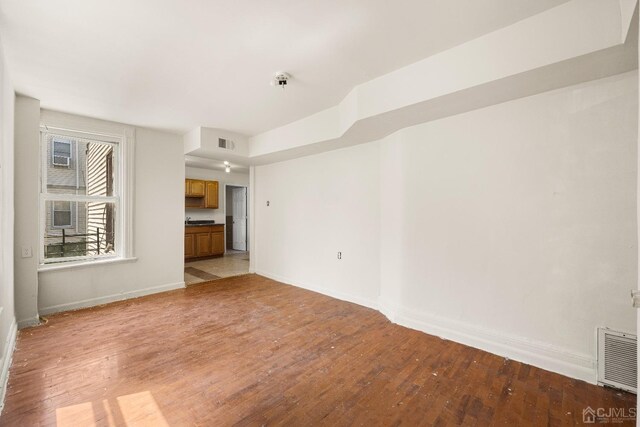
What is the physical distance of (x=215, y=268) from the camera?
6.08m

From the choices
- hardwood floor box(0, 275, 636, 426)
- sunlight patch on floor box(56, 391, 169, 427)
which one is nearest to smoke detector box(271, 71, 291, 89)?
hardwood floor box(0, 275, 636, 426)

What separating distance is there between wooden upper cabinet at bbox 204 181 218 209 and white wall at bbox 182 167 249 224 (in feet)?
0.83

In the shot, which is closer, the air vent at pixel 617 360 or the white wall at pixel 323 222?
the air vent at pixel 617 360

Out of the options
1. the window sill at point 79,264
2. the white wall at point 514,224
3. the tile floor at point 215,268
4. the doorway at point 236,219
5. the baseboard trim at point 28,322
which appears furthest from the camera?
the doorway at point 236,219

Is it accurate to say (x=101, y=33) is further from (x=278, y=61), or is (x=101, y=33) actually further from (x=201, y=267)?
(x=201, y=267)

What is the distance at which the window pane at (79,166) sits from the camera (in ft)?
11.6

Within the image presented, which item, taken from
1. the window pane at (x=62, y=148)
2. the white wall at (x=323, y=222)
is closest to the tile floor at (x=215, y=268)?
the white wall at (x=323, y=222)

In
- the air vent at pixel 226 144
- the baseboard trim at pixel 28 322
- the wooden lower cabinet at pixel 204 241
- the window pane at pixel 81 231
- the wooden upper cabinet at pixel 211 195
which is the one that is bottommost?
the baseboard trim at pixel 28 322

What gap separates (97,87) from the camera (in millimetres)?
2834

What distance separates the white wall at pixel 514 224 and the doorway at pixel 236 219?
5.67 metres

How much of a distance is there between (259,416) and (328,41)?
2.70 metres

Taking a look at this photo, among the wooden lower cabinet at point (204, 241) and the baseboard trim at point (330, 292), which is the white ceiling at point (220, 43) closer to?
the baseboard trim at point (330, 292)

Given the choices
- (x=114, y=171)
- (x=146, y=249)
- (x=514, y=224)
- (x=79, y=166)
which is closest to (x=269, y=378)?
(x=514, y=224)

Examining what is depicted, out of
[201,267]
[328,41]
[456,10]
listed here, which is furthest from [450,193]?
[201,267]
